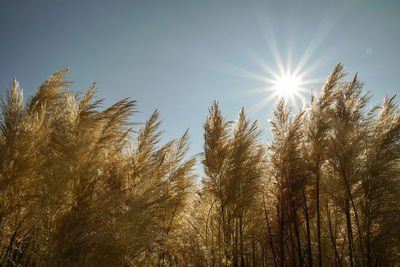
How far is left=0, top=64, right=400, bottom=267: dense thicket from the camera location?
187cm

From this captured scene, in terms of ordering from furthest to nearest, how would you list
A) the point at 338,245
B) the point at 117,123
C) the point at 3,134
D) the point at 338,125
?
the point at 338,245 → the point at 338,125 → the point at 117,123 → the point at 3,134

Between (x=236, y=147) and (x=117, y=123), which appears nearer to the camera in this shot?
(x=117, y=123)

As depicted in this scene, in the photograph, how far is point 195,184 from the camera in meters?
3.33

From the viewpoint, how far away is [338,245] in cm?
346

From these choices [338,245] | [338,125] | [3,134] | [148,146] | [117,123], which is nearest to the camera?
[3,134]

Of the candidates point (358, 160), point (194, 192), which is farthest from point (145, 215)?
point (358, 160)

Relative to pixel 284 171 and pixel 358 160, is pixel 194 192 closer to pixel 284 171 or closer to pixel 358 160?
pixel 284 171

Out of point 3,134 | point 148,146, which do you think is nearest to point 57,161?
point 3,134

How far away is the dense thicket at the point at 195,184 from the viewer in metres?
1.87

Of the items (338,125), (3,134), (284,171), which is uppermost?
(338,125)

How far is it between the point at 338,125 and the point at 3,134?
4.41 m

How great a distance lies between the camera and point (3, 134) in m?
2.13

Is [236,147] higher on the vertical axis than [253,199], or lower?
higher

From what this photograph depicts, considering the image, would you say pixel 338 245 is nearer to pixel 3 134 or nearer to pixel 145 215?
pixel 145 215
